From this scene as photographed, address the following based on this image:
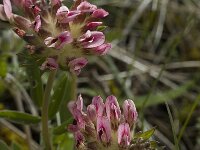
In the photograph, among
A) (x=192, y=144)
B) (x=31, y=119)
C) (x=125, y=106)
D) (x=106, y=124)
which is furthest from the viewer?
(x=192, y=144)

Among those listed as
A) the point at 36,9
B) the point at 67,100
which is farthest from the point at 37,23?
the point at 67,100

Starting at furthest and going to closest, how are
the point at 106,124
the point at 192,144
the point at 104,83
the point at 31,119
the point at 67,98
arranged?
the point at 104,83 < the point at 192,144 < the point at 67,98 < the point at 31,119 < the point at 106,124

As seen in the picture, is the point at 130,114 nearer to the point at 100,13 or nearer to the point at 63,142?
the point at 100,13

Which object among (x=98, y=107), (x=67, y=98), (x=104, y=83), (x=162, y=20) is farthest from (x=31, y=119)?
(x=162, y=20)

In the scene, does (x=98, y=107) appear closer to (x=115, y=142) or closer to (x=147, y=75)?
(x=115, y=142)

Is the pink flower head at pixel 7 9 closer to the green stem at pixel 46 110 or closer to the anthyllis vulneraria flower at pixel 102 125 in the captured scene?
the green stem at pixel 46 110
